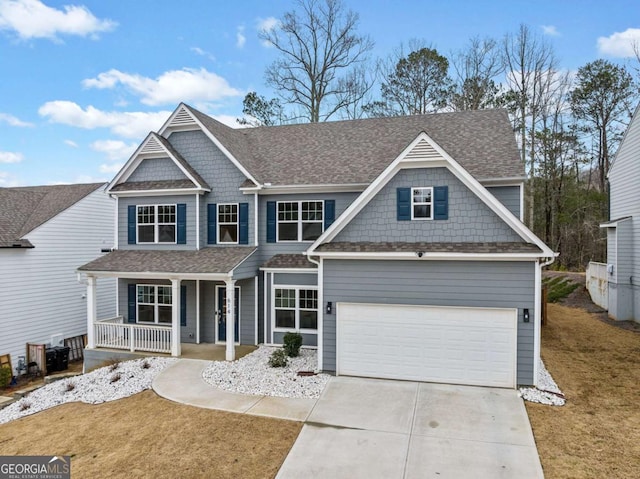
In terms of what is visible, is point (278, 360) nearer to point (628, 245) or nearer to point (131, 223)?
point (131, 223)

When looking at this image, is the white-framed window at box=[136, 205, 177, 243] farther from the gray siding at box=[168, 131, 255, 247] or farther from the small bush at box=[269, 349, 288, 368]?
the small bush at box=[269, 349, 288, 368]

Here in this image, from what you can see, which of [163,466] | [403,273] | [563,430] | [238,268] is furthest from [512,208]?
[163,466]

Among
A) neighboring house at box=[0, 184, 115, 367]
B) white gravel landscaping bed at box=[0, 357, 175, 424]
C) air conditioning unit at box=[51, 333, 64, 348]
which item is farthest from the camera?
air conditioning unit at box=[51, 333, 64, 348]

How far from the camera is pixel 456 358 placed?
9922 mm

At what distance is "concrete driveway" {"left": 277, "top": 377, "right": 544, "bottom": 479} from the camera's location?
6.38 metres

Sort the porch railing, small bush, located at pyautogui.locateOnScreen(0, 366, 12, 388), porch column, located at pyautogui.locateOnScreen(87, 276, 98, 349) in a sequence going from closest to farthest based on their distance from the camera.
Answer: the porch railing → porch column, located at pyautogui.locateOnScreen(87, 276, 98, 349) → small bush, located at pyautogui.locateOnScreen(0, 366, 12, 388)

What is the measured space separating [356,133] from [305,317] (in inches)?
316

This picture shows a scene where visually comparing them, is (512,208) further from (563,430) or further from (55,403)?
(55,403)

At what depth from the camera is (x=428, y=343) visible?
1011 cm

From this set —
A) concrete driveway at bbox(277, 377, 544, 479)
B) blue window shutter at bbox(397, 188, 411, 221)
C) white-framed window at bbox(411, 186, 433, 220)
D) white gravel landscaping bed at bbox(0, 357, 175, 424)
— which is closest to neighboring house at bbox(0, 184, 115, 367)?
white gravel landscaping bed at bbox(0, 357, 175, 424)

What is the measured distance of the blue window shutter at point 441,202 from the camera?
34.3 ft

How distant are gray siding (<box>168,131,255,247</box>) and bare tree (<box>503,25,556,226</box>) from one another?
847 inches

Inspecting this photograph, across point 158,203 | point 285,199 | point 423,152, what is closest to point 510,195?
point 423,152

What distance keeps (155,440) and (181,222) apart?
27.9ft
